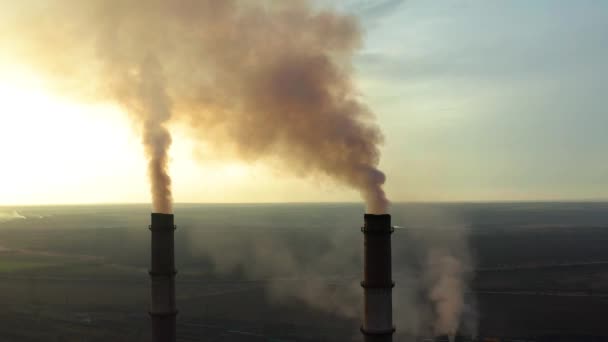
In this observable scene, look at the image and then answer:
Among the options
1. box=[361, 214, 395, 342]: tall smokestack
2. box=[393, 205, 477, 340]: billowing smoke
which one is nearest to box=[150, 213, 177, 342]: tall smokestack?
box=[361, 214, 395, 342]: tall smokestack

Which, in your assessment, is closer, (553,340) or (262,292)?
(553,340)

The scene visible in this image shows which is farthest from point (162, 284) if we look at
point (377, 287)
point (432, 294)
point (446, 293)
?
point (432, 294)

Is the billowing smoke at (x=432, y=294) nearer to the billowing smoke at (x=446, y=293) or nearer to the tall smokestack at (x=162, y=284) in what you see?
the billowing smoke at (x=446, y=293)

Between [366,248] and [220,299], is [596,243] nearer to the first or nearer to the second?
[220,299]

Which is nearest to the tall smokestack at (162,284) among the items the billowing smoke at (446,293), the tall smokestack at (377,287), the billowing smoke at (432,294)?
the tall smokestack at (377,287)

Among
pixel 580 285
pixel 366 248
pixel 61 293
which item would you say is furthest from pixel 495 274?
pixel 366 248

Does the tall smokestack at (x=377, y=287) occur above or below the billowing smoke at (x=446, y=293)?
above

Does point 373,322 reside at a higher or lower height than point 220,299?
higher

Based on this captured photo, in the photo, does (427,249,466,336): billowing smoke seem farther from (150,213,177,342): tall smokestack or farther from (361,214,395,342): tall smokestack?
(150,213,177,342): tall smokestack
